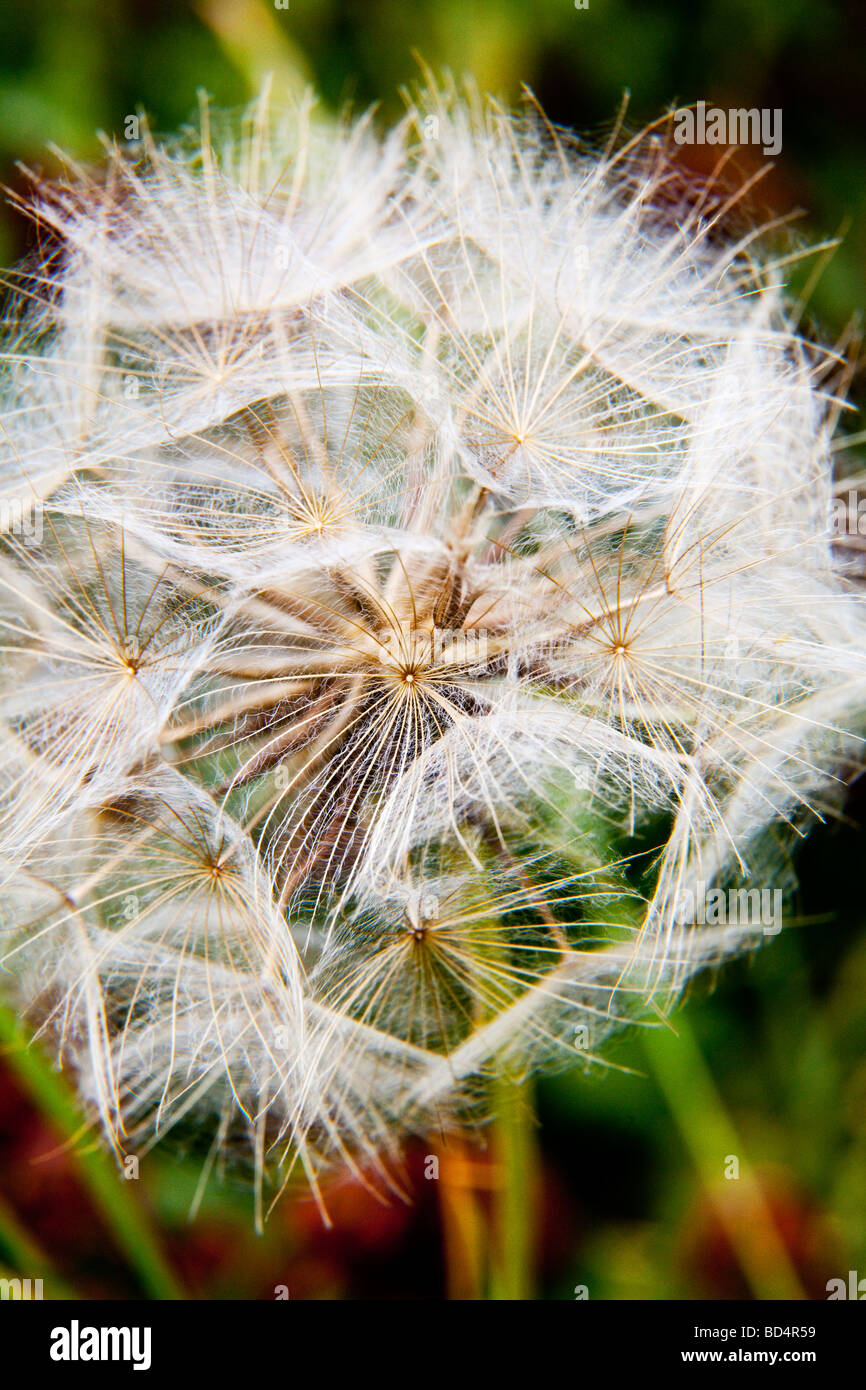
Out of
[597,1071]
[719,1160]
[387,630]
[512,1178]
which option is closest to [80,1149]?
[512,1178]

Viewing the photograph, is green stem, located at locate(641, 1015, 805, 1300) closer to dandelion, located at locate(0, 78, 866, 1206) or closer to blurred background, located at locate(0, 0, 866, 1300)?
blurred background, located at locate(0, 0, 866, 1300)

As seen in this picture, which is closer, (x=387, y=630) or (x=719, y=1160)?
(x=387, y=630)

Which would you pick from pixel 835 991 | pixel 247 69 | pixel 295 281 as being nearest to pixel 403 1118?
pixel 295 281

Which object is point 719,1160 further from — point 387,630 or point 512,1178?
point 387,630

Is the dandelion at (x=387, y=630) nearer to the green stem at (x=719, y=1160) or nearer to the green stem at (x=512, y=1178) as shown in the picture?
the green stem at (x=512, y=1178)

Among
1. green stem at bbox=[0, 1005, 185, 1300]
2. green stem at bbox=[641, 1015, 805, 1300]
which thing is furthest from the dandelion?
green stem at bbox=[641, 1015, 805, 1300]

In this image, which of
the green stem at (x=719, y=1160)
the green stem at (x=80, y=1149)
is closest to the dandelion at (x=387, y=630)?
the green stem at (x=80, y=1149)

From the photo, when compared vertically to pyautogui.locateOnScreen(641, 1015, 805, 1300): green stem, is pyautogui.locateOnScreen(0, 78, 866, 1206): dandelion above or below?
above
